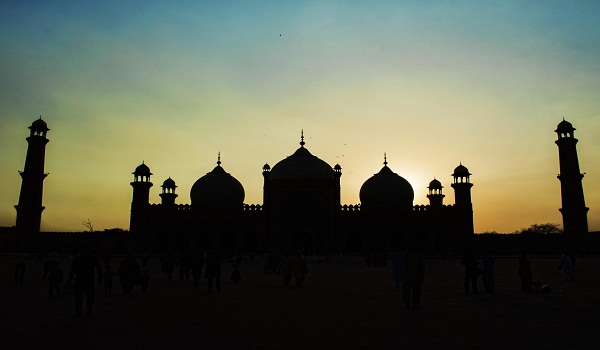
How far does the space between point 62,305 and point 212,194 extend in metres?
38.2

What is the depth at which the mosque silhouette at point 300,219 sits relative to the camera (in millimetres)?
41688

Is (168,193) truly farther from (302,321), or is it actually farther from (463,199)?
(302,321)

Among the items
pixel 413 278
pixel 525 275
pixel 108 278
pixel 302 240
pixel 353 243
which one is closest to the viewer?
pixel 413 278

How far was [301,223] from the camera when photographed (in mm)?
42375

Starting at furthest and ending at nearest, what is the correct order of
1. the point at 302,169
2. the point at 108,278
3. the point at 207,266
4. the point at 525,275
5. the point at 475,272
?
the point at 302,169 → the point at 207,266 → the point at 525,275 → the point at 475,272 → the point at 108,278

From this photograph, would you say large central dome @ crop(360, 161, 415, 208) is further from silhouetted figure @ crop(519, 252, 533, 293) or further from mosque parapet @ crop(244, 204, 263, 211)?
silhouetted figure @ crop(519, 252, 533, 293)

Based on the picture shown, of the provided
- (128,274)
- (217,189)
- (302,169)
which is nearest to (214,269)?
(128,274)

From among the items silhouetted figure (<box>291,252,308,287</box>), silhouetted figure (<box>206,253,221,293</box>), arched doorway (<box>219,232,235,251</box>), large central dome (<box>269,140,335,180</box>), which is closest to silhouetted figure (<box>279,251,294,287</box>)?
silhouetted figure (<box>291,252,308,287</box>)

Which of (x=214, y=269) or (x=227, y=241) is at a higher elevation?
(x=227, y=241)

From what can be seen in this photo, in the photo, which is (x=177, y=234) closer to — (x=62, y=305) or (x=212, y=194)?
(x=212, y=194)

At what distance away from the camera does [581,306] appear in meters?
9.30

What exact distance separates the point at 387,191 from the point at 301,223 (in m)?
9.48

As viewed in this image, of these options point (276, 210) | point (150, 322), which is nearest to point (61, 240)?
point (276, 210)

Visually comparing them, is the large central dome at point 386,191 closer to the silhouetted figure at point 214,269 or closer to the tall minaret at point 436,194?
the tall minaret at point 436,194
